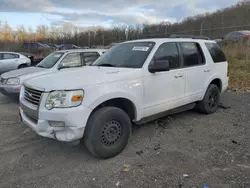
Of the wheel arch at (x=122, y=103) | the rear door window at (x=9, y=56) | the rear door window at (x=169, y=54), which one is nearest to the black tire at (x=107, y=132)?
the wheel arch at (x=122, y=103)

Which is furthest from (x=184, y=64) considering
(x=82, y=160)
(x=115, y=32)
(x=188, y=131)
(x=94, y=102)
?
(x=115, y=32)

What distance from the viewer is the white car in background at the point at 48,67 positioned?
605cm

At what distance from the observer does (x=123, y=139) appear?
3348 millimetres

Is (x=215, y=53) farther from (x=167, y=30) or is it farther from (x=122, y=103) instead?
(x=167, y=30)

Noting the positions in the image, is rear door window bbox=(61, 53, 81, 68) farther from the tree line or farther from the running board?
the tree line

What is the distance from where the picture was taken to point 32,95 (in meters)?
3.17

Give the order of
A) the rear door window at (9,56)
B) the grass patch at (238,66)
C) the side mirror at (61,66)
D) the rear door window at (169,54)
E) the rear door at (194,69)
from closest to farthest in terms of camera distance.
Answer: the rear door window at (169,54) < the rear door at (194,69) < the side mirror at (61,66) < the grass patch at (238,66) < the rear door window at (9,56)

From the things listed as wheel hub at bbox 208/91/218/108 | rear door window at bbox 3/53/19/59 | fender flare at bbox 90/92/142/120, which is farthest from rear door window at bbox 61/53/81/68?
rear door window at bbox 3/53/19/59

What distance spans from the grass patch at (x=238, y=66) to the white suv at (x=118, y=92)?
149 inches

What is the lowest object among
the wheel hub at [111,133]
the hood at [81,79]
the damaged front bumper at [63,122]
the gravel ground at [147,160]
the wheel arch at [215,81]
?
the gravel ground at [147,160]

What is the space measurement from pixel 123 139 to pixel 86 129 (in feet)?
2.23

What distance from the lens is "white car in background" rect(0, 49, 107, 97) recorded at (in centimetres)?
605

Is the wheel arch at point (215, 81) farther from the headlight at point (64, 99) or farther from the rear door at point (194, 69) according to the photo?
the headlight at point (64, 99)

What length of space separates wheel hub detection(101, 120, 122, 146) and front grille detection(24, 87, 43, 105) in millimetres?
1026
